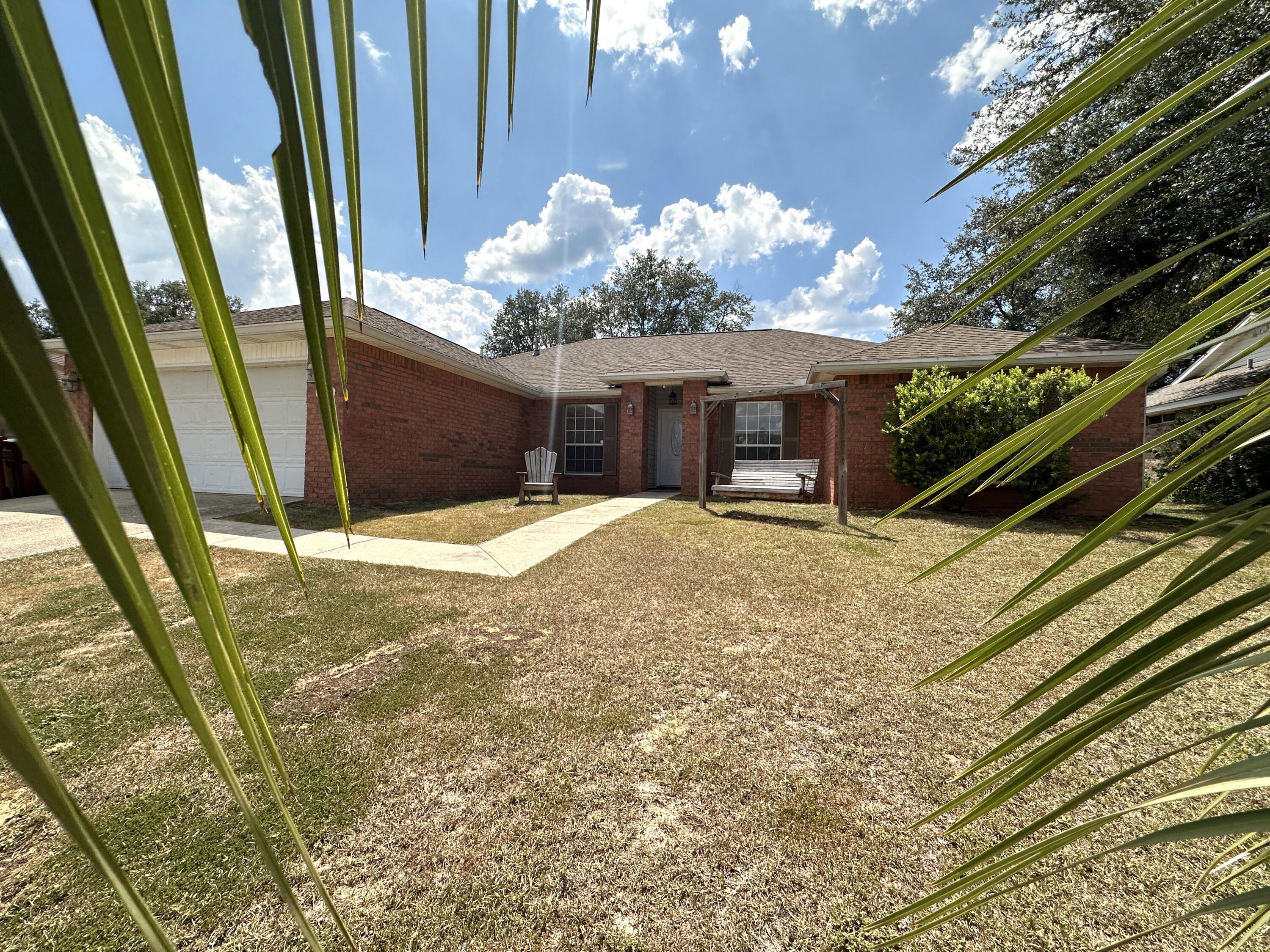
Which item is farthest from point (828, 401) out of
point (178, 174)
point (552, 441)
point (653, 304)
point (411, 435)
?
point (653, 304)

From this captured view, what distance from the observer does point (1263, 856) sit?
1.47 feet

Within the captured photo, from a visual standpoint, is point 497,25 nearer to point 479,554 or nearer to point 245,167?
point 245,167

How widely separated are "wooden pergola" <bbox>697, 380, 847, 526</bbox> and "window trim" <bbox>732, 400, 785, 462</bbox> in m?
1.96

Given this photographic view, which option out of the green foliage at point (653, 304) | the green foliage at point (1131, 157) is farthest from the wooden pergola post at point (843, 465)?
the green foliage at point (653, 304)

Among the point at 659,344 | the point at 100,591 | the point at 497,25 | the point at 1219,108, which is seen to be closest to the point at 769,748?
the point at 1219,108

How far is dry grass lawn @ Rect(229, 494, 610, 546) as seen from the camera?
5.72 metres

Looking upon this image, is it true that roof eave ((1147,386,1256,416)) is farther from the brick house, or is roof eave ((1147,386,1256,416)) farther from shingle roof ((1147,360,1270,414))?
the brick house

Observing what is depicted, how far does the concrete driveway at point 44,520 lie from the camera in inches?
177

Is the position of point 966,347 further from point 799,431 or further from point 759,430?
point 759,430

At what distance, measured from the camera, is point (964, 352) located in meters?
8.02

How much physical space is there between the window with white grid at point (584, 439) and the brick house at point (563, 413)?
37 mm

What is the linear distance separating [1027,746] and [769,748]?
53.2 inches

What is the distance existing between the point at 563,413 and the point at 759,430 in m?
4.53

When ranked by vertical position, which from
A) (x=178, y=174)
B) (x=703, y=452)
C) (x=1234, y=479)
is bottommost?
(x=1234, y=479)
